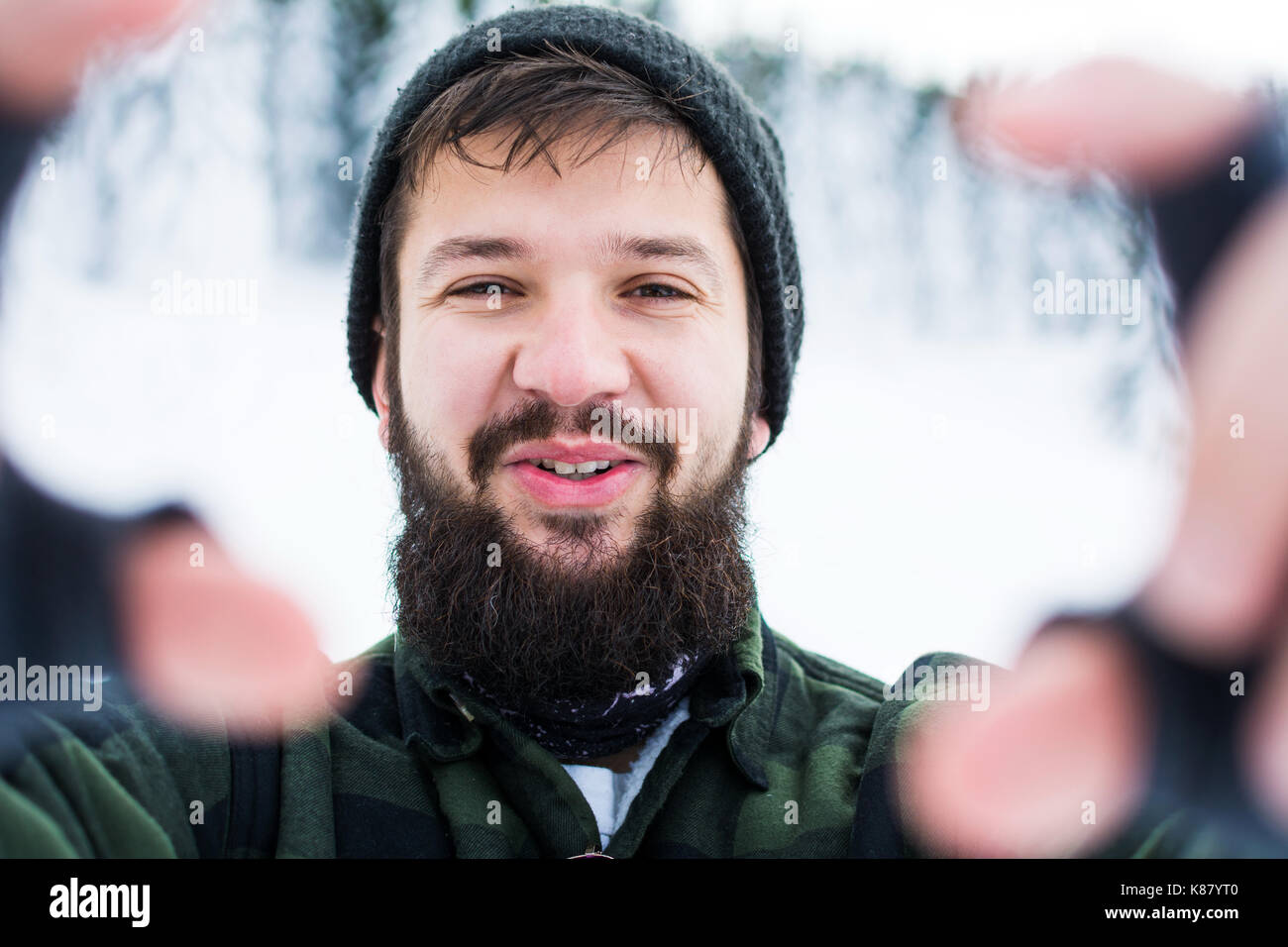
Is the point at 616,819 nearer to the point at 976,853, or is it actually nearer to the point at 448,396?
the point at 976,853

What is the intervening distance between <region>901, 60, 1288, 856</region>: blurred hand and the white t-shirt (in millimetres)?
458

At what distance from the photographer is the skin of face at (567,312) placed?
1.64 m

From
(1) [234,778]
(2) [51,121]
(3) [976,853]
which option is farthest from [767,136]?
(2) [51,121]

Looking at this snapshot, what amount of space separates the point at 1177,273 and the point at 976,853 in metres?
1.74

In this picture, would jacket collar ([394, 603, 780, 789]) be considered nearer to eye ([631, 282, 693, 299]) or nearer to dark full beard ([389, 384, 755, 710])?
dark full beard ([389, 384, 755, 710])

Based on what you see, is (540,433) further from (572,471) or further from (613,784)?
(613,784)

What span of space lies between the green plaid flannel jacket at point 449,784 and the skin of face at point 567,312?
408 mm

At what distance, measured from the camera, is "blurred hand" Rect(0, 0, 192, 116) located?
248 cm

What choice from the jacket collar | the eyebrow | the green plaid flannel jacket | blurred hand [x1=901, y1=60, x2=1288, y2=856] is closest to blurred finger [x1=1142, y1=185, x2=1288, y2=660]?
blurred hand [x1=901, y1=60, x2=1288, y2=856]

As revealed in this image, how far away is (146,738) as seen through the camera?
1399mm

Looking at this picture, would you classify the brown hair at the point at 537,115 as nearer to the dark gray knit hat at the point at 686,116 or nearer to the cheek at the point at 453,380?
the dark gray knit hat at the point at 686,116

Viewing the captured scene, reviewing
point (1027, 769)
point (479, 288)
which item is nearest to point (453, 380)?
point (479, 288)

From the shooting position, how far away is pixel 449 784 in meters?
→ 1.60

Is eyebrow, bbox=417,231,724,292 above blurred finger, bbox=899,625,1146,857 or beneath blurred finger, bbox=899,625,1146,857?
above
